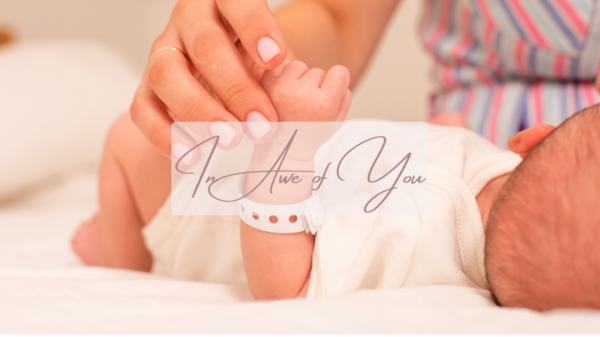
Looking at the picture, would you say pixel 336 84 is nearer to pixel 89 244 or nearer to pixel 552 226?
pixel 552 226

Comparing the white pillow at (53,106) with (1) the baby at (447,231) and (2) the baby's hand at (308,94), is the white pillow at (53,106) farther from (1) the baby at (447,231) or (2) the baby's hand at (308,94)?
(2) the baby's hand at (308,94)

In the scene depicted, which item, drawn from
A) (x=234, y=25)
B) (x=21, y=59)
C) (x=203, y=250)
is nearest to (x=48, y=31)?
(x=21, y=59)

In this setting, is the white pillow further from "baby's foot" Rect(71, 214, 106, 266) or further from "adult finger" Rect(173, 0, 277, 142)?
"adult finger" Rect(173, 0, 277, 142)

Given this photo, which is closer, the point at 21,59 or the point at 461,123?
the point at 461,123

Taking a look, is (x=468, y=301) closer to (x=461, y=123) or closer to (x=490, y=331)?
(x=490, y=331)

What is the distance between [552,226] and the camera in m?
0.43

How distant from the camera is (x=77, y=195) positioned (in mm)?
1140

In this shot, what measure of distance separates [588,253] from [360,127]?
12.5 inches

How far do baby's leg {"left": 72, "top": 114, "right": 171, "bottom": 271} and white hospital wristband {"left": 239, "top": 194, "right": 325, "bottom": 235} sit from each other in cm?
21

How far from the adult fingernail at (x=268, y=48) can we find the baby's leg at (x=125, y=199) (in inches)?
11.8

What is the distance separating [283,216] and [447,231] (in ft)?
0.61

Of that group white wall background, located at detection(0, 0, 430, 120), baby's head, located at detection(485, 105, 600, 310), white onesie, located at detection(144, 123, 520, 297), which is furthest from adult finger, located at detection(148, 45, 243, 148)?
white wall background, located at detection(0, 0, 430, 120)

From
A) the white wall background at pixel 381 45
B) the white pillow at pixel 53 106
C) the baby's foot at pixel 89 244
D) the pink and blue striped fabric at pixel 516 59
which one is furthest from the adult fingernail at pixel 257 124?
the white wall background at pixel 381 45

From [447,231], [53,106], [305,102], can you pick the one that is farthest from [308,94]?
[53,106]
